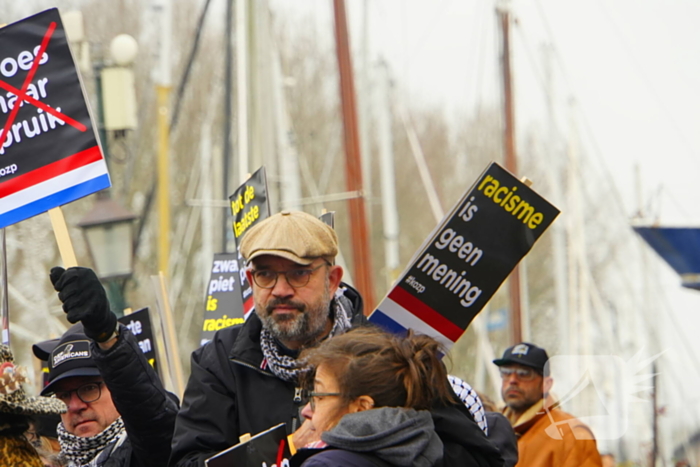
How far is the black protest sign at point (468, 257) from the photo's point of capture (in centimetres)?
468

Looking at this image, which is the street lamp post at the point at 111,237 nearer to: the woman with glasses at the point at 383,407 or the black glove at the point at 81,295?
the black glove at the point at 81,295

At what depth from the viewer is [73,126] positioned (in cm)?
491

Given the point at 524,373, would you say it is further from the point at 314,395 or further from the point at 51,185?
the point at 314,395

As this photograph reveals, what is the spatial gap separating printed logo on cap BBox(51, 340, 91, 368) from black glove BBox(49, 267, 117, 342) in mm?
710

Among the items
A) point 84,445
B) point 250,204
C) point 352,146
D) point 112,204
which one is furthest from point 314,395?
point 352,146

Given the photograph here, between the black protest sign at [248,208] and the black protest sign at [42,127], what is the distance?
0.82 meters

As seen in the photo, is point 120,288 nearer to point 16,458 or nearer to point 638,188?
point 638,188

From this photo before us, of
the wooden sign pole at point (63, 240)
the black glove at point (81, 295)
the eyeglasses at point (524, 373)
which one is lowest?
the eyeglasses at point (524, 373)

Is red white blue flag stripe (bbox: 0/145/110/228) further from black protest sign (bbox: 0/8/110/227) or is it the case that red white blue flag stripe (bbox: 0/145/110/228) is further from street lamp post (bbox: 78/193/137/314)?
street lamp post (bbox: 78/193/137/314)

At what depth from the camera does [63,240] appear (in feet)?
15.0

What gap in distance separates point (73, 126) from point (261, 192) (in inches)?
38.2

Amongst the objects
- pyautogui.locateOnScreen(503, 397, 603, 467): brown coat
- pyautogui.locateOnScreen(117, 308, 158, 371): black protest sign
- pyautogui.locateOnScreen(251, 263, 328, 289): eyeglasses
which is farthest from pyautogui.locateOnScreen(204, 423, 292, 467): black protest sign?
pyautogui.locateOnScreen(117, 308, 158, 371): black protest sign

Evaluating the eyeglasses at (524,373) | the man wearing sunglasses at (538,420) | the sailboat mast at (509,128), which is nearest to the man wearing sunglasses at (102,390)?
the man wearing sunglasses at (538,420)

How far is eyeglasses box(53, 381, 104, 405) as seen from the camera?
4465mm
